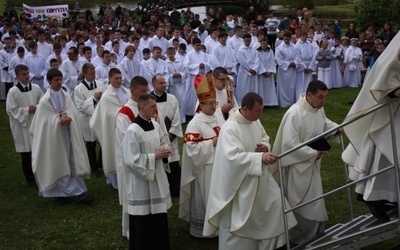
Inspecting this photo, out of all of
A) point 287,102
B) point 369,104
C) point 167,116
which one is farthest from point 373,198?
point 287,102

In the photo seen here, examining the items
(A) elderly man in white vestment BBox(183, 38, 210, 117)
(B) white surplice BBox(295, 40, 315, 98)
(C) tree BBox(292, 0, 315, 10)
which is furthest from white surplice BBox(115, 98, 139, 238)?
(C) tree BBox(292, 0, 315, 10)

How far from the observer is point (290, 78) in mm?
15648

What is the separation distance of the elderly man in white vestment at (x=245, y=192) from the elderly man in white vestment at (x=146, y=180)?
650mm

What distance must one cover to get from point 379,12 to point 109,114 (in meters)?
14.9

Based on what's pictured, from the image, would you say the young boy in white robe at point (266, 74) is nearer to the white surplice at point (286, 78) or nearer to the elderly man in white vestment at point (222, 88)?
the white surplice at point (286, 78)

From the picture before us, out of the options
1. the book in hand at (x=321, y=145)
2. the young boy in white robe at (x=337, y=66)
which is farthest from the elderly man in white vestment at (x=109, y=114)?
the young boy in white robe at (x=337, y=66)

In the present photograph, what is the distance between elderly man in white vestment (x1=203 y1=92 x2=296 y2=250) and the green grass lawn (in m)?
1.07

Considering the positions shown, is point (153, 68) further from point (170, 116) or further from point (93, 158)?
point (170, 116)

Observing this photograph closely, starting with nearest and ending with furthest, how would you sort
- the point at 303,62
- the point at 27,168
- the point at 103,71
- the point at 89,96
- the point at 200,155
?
the point at 200,155 → the point at 27,168 → the point at 89,96 → the point at 103,71 → the point at 303,62

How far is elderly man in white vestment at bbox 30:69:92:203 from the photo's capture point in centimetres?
841

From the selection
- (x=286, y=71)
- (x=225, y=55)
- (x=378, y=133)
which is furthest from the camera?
(x=286, y=71)

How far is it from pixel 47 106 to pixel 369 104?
5025 millimetres

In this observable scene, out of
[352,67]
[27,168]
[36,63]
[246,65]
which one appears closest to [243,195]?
[27,168]

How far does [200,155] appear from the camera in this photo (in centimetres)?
687
